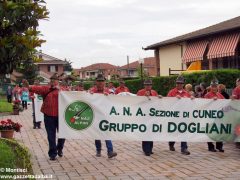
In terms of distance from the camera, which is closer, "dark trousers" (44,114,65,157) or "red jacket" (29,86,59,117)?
"dark trousers" (44,114,65,157)

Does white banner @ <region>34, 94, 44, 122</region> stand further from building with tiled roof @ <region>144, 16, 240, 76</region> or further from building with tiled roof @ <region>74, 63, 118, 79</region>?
building with tiled roof @ <region>74, 63, 118, 79</region>

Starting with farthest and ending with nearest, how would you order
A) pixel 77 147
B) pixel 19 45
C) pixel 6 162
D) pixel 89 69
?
pixel 89 69 → pixel 77 147 → pixel 6 162 → pixel 19 45

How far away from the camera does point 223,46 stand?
3203 cm

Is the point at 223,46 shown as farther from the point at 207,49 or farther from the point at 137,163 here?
the point at 137,163

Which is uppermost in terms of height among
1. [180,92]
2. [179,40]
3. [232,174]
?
[179,40]

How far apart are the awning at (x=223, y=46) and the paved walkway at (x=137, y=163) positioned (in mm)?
18602

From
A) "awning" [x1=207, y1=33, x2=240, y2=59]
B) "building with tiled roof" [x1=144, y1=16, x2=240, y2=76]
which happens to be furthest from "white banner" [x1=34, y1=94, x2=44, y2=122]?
"awning" [x1=207, y1=33, x2=240, y2=59]

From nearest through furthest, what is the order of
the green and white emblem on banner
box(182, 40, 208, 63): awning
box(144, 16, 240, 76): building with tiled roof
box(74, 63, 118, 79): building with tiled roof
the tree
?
the tree → the green and white emblem on banner → box(144, 16, 240, 76): building with tiled roof → box(182, 40, 208, 63): awning → box(74, 63, 118, 79): building with tiled roof

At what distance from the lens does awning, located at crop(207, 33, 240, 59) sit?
30656mm

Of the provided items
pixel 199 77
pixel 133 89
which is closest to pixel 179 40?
pixel 133 89

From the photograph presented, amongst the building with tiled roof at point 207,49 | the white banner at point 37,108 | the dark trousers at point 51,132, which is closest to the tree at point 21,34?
the dark trousers at point 51,132

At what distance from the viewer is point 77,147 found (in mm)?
12523

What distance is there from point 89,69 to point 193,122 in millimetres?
121100

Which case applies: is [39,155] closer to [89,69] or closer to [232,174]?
[232,174]
